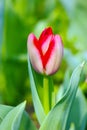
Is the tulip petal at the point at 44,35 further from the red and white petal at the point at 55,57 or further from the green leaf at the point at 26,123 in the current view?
the green leaf at the point at 26,123

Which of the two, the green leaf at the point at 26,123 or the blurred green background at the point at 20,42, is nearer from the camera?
the green leaf at the point at 26,123

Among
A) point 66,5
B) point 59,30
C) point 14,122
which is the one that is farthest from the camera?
point 59,30

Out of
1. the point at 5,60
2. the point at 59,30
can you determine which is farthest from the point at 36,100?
the point at 59,30

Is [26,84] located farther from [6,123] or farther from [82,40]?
[6,123]

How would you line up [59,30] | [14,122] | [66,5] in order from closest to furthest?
[14,122], [66,5], [59,30]

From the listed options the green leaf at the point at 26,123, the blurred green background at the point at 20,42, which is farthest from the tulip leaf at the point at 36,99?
the blurred green background at the point at 20,42

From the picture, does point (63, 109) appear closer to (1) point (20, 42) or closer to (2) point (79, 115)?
(2) point (79, 115)

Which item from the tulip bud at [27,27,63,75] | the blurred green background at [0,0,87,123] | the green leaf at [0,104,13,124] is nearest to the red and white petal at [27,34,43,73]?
the tulip bud at [27,27,63,75]

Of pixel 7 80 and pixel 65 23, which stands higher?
pixel 65 23
